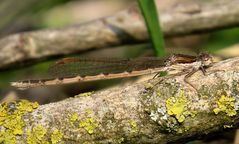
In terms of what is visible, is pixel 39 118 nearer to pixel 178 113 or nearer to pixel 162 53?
pixel 178 113

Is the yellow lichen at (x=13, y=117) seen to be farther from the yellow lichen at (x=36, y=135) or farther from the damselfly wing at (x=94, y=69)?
the damselfly wing at (x=94, y=69)

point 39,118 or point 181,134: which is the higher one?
point 39,118

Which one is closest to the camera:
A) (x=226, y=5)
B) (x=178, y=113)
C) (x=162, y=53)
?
(x=178, y=113)

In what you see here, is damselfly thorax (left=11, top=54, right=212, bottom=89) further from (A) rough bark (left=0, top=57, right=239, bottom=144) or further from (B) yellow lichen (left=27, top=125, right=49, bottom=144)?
(B) yellow lichen (left=27, top=125, right=49, bottom=144)

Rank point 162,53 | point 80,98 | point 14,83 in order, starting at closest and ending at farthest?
point 80,98 < point 14,83 < point 162,53

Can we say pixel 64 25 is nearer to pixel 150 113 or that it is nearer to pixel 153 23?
pixel 153 23

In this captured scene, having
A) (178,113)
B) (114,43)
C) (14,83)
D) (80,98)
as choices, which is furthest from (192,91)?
(114,43)

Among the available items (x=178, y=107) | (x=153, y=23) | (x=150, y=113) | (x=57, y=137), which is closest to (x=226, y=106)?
(x=178, y=107)

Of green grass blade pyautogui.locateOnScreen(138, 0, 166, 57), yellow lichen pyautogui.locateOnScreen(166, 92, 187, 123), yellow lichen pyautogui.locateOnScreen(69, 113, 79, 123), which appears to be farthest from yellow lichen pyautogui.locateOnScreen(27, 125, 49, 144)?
green grass blade pyautogui.locateOnScreen(138, 0, 166, 57)
